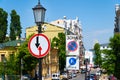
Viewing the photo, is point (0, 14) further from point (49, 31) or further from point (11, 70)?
point (11, 70)

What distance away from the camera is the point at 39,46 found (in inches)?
407

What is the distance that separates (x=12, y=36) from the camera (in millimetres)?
90438

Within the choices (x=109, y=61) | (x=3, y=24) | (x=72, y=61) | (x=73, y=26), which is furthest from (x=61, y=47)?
(x=72, y=61)

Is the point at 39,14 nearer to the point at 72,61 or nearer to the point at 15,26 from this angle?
the point at 72,61

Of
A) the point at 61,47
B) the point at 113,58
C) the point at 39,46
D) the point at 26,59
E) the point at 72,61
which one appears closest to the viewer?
the point at 39,46

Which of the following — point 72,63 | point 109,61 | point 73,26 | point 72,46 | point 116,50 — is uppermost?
point 73,26

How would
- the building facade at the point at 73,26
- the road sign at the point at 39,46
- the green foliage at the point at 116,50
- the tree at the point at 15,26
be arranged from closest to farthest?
the road sign at the point at 39,46 → the green foliage at the point at 116,50 → the tree at the point at 15,26 → the building facade at the point at 73,26

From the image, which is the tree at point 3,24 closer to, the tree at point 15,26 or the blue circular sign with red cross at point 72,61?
the tree at point 15,26

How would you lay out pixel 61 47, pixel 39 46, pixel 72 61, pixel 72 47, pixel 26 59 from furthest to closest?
1. pixel 61 47
2. pixel 26 59
3. pixel 72 61
4. pixel 72 47
5. pixel 39 46

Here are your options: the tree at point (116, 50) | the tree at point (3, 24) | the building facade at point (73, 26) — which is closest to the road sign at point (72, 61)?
the tree at point (116, 50)

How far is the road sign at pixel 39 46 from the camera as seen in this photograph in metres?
10.4

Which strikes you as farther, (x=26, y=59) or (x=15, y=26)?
(x=15, y=26)

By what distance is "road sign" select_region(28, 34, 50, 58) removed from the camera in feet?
Answer: 34.1

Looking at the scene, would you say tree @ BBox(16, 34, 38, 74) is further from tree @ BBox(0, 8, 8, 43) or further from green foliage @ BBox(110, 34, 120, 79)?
tree @ BBox(0, 8, 8, 43)
